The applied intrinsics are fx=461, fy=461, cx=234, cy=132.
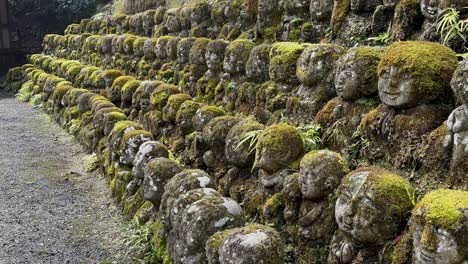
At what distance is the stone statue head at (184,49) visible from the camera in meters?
9.88

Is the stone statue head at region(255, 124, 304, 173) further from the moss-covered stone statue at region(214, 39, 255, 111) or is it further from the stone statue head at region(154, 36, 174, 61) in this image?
the stone statue head at region(154, 36, 174, 61)

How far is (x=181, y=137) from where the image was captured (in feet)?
27.4

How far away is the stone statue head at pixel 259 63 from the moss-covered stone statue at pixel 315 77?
126 cm

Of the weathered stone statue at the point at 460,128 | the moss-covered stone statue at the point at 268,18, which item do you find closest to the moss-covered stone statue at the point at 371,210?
the weathered stone statue at the point at 460,128

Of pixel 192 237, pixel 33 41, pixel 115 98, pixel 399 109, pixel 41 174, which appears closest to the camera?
pixel 399 109

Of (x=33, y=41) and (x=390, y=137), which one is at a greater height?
(x=390, y=137)

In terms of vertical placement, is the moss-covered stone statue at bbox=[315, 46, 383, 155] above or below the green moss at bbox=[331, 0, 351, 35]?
below

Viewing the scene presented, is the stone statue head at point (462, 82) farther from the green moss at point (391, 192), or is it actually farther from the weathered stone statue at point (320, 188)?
the weathered stone statue at point (320, 188)

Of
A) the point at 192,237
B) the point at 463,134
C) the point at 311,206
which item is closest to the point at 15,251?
the point at 192,237

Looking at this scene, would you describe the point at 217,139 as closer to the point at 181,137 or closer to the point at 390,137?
the point at 181,137

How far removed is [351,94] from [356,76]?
0.72 ft

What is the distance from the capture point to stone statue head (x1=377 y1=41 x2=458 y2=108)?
381 centimetres

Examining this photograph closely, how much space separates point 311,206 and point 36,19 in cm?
2744

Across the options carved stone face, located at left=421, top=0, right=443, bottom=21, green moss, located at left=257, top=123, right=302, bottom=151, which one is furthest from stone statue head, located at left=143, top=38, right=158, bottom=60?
carved stone face, located at left=421, top=0, right=443, bottom=21
